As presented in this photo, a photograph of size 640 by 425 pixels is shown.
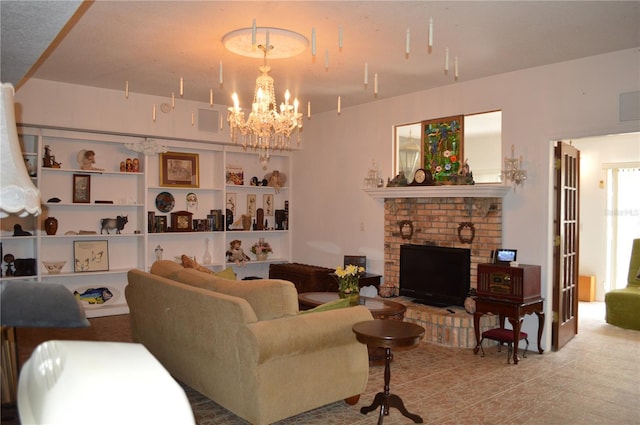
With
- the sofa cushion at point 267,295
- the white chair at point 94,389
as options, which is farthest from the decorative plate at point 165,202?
the white chair at point 94,389

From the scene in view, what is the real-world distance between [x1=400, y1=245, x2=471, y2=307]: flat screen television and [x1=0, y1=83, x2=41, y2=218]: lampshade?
5306 millimetres

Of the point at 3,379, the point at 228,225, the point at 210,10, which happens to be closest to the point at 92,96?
the point at 228,225

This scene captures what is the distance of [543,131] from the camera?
521cm

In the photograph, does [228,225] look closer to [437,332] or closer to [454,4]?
[437,332]

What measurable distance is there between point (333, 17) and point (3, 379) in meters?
3.57

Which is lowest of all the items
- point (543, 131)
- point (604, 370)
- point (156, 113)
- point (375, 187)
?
point (604, 370)

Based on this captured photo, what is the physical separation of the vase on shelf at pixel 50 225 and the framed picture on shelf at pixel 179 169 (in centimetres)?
146

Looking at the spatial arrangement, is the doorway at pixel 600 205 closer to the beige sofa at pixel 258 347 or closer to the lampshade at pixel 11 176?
the beige sofa at pixel 258 347

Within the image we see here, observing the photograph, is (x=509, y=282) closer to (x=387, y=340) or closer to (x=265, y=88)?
(x=387, y=340)

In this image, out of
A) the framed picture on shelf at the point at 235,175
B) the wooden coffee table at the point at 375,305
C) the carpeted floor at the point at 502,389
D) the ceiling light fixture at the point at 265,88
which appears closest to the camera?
the carpeted floor at the point at 502,389

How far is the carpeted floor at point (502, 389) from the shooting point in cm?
354

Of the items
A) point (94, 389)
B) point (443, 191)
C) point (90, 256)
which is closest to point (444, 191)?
point (443, 191)

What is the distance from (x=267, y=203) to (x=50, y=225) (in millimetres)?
3259

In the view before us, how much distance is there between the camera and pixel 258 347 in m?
3.04
